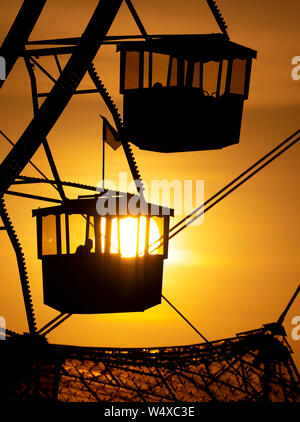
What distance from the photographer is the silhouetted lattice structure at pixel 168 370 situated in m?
44.8

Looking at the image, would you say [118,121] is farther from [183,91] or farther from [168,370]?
[168,370]

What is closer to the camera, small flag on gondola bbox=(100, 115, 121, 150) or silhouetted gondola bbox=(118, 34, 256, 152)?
silhouetted gondola bbox=(118, 34, 256, 152)

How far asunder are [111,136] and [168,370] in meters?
14.3

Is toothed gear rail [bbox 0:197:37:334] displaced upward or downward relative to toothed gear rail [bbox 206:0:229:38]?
downward

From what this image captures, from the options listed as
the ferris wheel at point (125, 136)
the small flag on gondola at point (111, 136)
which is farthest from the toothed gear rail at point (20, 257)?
the small flag on gondola at point (111, 136)

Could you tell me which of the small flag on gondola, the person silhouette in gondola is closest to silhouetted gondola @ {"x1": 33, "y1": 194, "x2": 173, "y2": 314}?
the person silhouette in gondola

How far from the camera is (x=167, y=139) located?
32344 mm

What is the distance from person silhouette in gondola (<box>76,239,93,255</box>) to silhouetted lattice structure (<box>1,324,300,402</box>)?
699cm

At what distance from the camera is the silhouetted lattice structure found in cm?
4484

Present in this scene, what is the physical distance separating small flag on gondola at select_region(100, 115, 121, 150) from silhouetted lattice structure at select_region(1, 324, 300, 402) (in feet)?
34.7

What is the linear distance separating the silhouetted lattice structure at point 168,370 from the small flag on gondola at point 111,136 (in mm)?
10575

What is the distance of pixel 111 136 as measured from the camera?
37.4 metres

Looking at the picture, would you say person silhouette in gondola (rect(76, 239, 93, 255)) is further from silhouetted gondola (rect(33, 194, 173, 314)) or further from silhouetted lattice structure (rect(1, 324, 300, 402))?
silhouetted lattice structure (rect(1, 324, 300, 402))
